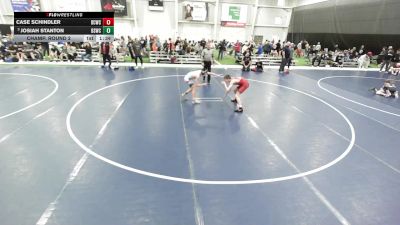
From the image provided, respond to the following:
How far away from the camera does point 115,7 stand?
29.4m

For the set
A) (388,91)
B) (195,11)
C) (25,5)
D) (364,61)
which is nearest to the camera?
(388,91)

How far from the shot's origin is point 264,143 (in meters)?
6.83

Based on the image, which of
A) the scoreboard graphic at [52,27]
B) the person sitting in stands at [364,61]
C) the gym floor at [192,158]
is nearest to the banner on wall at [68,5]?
the scoreboard graphic at [52,27]

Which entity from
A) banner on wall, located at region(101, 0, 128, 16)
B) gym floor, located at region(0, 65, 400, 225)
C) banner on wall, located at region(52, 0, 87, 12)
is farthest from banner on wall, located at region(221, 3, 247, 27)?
gym floor, located at region(0, 65, 400, 225)

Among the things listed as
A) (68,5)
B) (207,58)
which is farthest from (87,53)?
(68,5)

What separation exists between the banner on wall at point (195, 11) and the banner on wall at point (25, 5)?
1570cm

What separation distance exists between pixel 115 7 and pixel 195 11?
357 inches

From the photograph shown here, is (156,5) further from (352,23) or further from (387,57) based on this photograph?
(387,57)

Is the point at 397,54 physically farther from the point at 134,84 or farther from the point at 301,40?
the point at 134,84

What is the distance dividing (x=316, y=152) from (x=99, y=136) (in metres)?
5.48

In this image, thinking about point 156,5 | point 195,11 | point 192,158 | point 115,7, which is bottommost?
point 192,158

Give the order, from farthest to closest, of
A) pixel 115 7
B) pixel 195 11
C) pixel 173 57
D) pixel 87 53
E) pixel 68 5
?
pixel 195 11, pixel 115 7, pixel 68 5, pixel 173 57, pixel 87 53

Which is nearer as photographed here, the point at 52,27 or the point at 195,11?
the point at 52,27

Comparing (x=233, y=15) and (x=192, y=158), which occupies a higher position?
(x=233, y=15)
